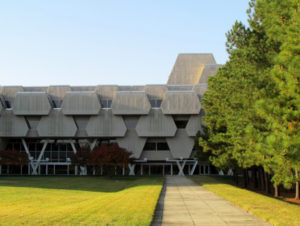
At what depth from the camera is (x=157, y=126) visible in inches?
2579

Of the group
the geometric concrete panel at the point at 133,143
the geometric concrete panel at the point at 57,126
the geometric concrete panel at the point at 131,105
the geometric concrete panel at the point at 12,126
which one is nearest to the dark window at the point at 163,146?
the geometric concrete panel at the point at 133,143

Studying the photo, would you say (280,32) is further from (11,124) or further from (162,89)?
(11,124)

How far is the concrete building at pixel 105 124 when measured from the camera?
2576 inches

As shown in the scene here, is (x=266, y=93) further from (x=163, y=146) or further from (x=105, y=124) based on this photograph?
(x=163, y=146)

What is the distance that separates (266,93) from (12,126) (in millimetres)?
57941

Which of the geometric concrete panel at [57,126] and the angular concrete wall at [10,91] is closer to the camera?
the geometric concrete panel at [57,126]

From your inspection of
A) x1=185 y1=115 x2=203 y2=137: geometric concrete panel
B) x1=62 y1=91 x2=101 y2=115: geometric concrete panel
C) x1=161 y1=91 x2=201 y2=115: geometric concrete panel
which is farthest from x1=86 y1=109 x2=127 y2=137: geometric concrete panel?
x1=185 y1=115 x2=203 y2=137: geometric concrete panel

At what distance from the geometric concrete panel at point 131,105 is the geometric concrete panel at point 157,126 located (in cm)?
162

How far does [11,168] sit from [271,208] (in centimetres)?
6195

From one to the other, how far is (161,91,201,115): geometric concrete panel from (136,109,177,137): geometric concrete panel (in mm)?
1557

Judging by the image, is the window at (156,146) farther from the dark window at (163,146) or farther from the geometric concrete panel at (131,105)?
Answer: the geometric concrete panel at (131,105)

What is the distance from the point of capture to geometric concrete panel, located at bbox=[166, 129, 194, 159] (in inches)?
2589

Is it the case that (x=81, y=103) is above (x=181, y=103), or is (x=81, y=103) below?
above

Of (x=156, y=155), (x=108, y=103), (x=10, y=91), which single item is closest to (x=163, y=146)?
(x=156, y=155)
